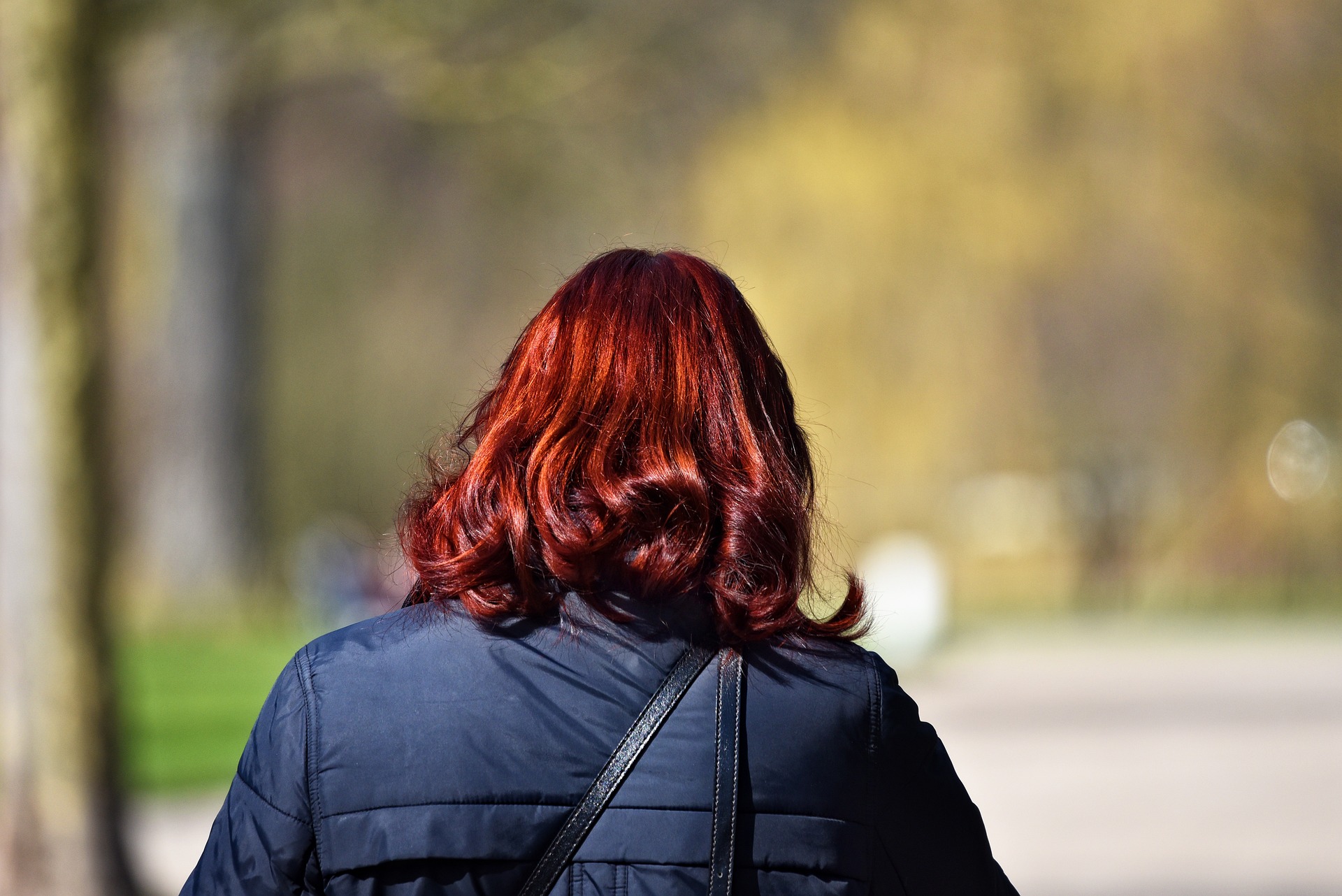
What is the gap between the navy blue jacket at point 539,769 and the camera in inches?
62.8

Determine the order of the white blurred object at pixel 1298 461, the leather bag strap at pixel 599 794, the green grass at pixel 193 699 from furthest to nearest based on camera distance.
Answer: the white blurred object at pixel 1298 461
the green grass at pixel 193 699
the leather bag strap at pixel 599 794

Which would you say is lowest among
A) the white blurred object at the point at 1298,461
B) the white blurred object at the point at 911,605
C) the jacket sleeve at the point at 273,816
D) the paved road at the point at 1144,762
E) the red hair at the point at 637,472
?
the jacket sleeve at the point at 273,816

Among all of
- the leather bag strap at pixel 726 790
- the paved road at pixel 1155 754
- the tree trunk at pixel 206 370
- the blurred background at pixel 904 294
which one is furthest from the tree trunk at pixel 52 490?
the tree trunk at pixel 206 370

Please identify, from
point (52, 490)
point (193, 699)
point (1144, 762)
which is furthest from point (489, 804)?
point (193, 699)

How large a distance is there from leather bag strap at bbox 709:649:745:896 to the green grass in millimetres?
4643

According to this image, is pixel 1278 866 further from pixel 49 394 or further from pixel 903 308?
pixel 903 308

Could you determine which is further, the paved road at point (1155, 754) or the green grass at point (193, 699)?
the green grass at point (193, 699)

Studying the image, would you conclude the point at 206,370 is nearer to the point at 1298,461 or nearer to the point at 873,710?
the point at 1298,461

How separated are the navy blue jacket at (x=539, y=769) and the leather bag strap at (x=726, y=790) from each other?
0.03 feet

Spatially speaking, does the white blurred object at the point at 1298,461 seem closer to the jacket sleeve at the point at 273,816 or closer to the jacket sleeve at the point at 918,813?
the jacket sleeve at the point at 918,813

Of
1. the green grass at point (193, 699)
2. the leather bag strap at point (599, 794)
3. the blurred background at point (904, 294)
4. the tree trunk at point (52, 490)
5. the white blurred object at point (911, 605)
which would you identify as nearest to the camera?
the leather bag strap at point (599, 794)

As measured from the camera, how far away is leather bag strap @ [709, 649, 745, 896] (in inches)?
62.7

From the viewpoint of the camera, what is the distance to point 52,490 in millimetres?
5570

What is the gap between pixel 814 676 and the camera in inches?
65.7
